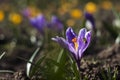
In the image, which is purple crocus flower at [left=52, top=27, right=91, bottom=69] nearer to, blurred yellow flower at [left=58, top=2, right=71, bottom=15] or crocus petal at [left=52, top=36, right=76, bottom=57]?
crocus petal at [left=52, top=36, right=76, bottom=57]

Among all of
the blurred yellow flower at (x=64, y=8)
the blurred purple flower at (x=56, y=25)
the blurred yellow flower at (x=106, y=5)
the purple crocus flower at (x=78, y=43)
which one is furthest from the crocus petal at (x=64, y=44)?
the blurred yellow flower at (x=106, y=5)

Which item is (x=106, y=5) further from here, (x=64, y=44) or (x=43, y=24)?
(x=64, y=44)

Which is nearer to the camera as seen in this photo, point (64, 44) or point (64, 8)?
point (64, 44)

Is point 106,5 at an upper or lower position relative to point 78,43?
upper

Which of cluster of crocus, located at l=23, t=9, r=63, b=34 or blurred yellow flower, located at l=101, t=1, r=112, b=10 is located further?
blurred yellow flower, located at l=101, t=1, r=112, b=10

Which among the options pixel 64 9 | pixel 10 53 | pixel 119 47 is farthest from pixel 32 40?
pixel 64 9

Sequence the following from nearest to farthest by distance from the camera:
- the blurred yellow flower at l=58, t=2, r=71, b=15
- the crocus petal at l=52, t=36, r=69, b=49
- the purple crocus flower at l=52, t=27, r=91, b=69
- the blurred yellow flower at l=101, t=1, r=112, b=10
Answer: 1. the crocus petal at l=52, t=36, r=69, b=49
2. the purple crocus flower at l=52, t=27, r=91, b=69
3. the blurred yellow flower at l=58, t=2, r=71, b=15
4. the blurred yellow flower at l=101, t=1, r=112, b=10

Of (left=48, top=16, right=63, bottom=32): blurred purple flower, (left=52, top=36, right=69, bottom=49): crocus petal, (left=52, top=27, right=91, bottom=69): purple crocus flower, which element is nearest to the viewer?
(left=52, top=36, right=69, bottom=49): crocus petal

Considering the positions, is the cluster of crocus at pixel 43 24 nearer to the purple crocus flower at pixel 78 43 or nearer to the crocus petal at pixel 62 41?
the purple crocus flower at pixel 78 43

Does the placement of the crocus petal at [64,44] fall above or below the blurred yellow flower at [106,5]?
below

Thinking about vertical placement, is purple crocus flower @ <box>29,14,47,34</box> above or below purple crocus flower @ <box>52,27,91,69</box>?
above

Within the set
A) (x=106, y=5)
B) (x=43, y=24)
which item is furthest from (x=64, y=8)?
(x=43, y=24)

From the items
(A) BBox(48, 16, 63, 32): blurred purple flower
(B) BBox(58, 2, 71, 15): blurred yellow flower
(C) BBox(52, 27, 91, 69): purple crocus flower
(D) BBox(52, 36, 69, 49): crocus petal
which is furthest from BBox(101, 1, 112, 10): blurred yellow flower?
(D) BBox(52, 36, 69, 49): crocus petal
